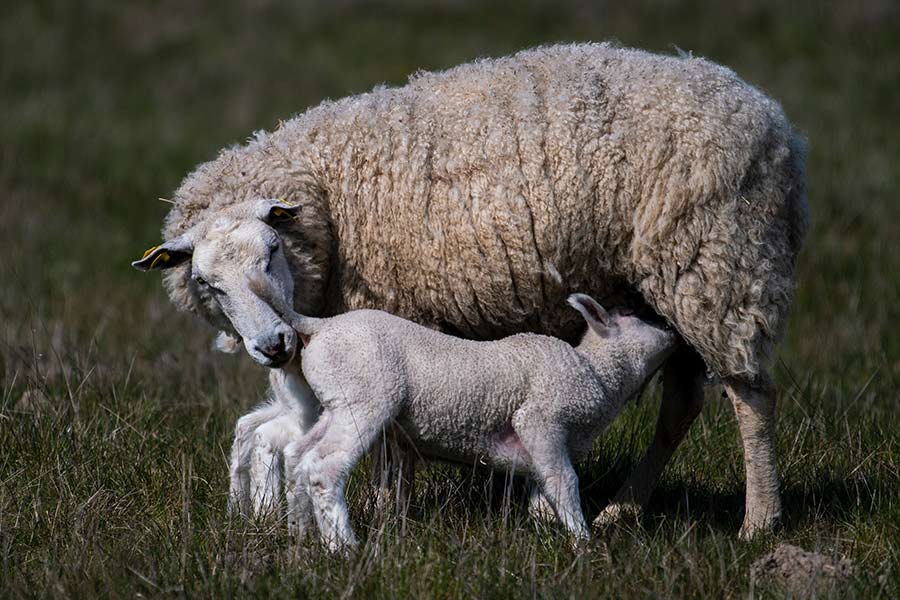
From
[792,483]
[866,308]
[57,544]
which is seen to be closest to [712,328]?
[792,483]

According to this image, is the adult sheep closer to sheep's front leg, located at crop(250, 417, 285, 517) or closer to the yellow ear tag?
the yellow ear tag

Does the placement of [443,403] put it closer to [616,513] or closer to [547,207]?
[547,207]

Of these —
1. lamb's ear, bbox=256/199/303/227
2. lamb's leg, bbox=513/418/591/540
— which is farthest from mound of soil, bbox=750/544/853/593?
lamb's ear, bbox=256/199/303/227

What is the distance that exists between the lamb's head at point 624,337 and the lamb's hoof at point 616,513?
537 mm

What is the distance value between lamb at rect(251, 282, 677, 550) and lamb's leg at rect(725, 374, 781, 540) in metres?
0.57

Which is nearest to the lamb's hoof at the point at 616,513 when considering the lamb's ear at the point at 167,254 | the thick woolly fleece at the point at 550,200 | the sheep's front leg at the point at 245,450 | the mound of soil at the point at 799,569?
the thick woolly fleece at the point at 550,200

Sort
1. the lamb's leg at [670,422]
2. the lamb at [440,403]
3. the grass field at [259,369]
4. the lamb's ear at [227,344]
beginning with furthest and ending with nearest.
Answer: the lamb's leg at [670,422]
the lamb's ear at [227,344]
the lamb at [440,403]
the grass field at [259,369]

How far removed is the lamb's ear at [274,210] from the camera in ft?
13.2

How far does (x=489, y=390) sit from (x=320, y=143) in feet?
3.68

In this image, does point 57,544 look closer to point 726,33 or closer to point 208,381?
point 208,381

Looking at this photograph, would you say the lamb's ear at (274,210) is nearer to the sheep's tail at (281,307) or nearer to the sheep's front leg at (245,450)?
the sheep's tail at (281,307)

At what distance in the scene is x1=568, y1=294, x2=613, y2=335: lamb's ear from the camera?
4.12 m

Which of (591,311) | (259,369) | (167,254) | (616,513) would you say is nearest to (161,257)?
(167,254)

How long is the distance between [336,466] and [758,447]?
62.9 inches
